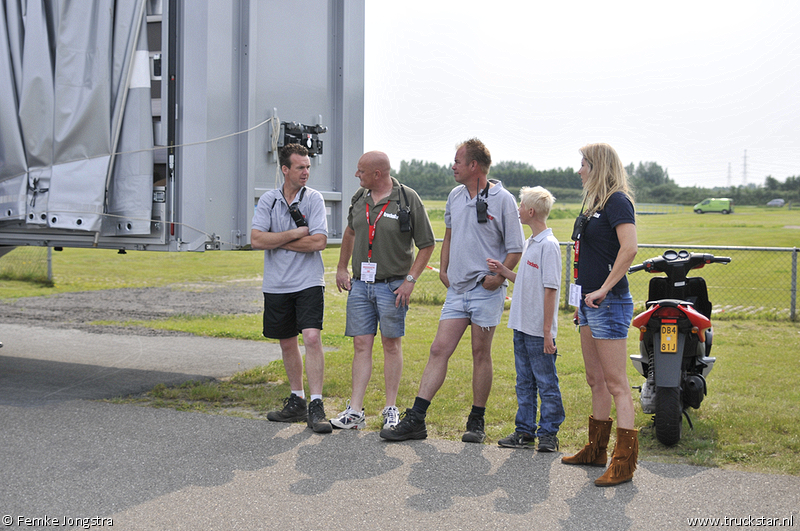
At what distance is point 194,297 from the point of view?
1430 centimetres

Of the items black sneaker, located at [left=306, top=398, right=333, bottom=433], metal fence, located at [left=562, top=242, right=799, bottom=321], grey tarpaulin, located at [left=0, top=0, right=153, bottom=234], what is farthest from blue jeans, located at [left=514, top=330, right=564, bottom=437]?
metal fence, located at [left=562, top=242, right=799, bottom=321]

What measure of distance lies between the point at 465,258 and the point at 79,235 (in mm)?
3445

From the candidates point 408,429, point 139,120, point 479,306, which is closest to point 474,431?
point 408,429

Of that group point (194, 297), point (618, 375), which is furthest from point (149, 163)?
point (194, 297)

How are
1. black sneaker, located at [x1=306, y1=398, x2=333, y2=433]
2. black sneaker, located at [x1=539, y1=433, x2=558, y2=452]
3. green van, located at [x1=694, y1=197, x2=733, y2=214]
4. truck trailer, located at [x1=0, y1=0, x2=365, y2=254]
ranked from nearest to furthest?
black sneaker, located at [x1=539, y1=433, x2=558, y2=452]
black sneaker, located at [x1=306, y1=398, x2=333, y2=433]
truck trailer, located at [x1=0, y1=0, x2=365, y2=254]
green van, located at [x1=694, y1=197, x2=733, y2=214]

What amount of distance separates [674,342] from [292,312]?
274 cm

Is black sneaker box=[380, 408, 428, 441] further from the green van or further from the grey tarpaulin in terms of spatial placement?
the green van

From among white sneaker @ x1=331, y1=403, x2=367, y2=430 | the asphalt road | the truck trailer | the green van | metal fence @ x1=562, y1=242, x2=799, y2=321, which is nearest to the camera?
the asphalt road

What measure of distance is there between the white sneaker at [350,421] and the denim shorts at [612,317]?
187cm

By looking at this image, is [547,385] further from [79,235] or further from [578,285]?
[79,235]

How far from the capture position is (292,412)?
17.0ft

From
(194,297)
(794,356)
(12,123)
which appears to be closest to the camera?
(12,123)

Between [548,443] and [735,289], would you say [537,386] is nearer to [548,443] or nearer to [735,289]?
[548,443]

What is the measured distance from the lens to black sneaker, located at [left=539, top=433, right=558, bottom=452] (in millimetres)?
4430
